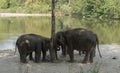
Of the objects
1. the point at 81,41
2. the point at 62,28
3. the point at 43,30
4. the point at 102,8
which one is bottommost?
the point at 102,8

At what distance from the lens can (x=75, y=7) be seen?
85.3 m

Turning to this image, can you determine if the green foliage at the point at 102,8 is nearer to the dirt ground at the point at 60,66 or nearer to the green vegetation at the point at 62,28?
the green vegetation at the point at 62,28

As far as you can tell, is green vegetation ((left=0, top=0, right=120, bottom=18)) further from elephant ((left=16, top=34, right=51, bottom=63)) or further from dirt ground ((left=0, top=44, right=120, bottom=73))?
elephant ((left=16, top=34, right=51, bottom=63))

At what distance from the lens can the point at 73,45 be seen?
1277 centimetres

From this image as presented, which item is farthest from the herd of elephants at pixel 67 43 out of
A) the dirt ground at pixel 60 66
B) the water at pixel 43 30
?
the water at pixel 43 30

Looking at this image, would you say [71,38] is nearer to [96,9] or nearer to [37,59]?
[37,59]

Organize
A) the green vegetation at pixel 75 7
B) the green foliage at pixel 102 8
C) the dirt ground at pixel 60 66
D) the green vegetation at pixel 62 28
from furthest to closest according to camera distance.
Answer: the green vegetation at pixel 75 7 → the green foliage at pixel 102 8 → the green vegetation at pixel 62 28 → the dirt ground at pixel 60 66

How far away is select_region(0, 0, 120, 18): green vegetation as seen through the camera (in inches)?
2889

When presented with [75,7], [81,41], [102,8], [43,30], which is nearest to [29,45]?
[81,41]

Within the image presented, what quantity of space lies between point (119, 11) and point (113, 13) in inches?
155

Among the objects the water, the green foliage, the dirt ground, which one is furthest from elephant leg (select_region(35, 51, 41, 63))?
the green foliage

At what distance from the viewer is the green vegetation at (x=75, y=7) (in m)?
73.4

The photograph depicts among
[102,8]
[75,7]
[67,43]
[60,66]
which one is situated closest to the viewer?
[60,66]

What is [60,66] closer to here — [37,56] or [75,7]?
[37,56]
